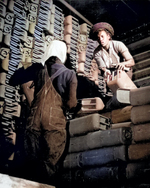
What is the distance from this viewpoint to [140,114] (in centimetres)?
351

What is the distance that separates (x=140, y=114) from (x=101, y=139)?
644 millimetres

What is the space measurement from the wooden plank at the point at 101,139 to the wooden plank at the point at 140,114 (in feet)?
0.52

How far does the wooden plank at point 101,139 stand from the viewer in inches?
136

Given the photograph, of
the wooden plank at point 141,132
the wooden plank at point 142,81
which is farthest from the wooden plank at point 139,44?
the wooden plank at point 141,132

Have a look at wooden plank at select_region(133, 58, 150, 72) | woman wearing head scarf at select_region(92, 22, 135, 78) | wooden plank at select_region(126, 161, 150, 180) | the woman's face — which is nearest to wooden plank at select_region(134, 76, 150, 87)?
wooden plank at select_region(133, 58, 150, 72)

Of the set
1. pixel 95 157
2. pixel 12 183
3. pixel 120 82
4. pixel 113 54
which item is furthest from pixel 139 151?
pixel 113 54

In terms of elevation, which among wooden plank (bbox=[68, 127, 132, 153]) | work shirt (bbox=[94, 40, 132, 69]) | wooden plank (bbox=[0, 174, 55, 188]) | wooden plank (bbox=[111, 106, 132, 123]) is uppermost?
work shirt (bbox=[94, 40, 132, 69])

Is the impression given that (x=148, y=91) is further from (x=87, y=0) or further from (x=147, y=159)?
(x=87, y=0)

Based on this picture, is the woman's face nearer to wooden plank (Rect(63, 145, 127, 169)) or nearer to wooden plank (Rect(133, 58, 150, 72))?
wooden plank (Rect(133, 58, 150, 72))

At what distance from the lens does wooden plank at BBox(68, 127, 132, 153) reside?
3455mm

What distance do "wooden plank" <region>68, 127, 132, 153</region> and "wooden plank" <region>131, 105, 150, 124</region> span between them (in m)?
0.16

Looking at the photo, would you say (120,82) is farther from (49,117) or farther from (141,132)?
(49,117)

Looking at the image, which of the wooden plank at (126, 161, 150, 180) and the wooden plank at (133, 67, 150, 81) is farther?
the wooden plank at (133, 67, 150, 81)

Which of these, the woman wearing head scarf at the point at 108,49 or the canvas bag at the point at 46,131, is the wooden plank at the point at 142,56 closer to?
the woman wearing head scarf at the point at 108,49
